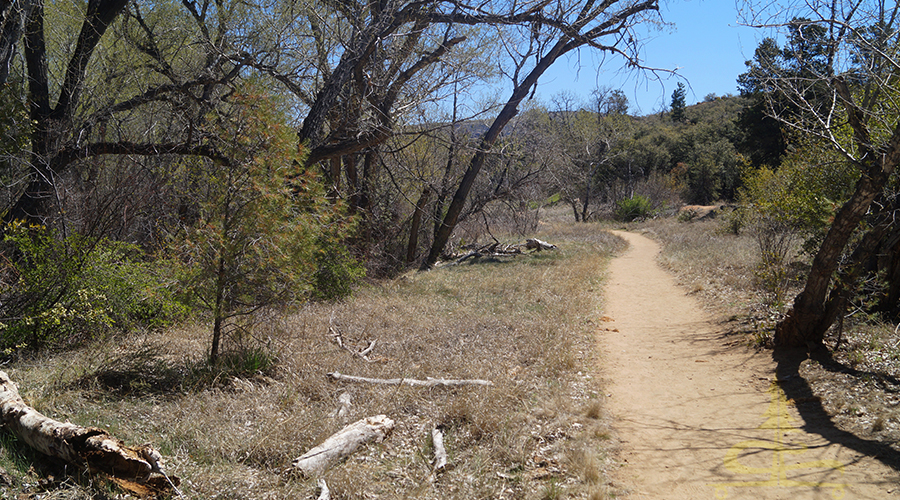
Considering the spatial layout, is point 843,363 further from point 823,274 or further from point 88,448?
point 88,448

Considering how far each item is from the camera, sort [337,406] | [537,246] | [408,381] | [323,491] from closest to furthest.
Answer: [323,491]
[337,406]
[408,381]
[537,246]

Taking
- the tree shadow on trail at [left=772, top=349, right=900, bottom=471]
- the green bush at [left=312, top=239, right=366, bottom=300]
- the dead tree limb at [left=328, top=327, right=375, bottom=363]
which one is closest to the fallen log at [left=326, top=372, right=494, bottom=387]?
the dead tree limb at [left=328, top=327, right=375, bottom=363]

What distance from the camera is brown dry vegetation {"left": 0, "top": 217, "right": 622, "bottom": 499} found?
3885 mm

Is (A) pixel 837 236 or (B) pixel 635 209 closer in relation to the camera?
(A) pixel 837 236

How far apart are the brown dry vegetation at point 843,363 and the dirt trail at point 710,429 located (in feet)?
1.02

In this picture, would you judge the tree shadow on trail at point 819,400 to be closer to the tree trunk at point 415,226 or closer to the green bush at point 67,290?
the green bush at point 67,290

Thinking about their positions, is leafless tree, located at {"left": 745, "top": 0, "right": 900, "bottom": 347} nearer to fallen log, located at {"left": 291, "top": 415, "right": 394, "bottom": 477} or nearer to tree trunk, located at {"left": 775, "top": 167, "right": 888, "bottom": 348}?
tree trunk, located at {"left": 775, "top": 167, "right": 888, "bottom": 348}

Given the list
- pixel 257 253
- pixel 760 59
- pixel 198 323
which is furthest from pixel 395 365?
pixel 760 59

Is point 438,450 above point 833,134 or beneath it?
beneath

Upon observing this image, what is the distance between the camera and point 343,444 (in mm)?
4316

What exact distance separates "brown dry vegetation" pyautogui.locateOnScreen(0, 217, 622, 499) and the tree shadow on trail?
6.62ft

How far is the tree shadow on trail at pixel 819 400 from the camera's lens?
14.8ft

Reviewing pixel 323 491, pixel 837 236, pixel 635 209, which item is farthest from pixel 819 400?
pixel 635 209

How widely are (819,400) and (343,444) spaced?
16.2 feet
